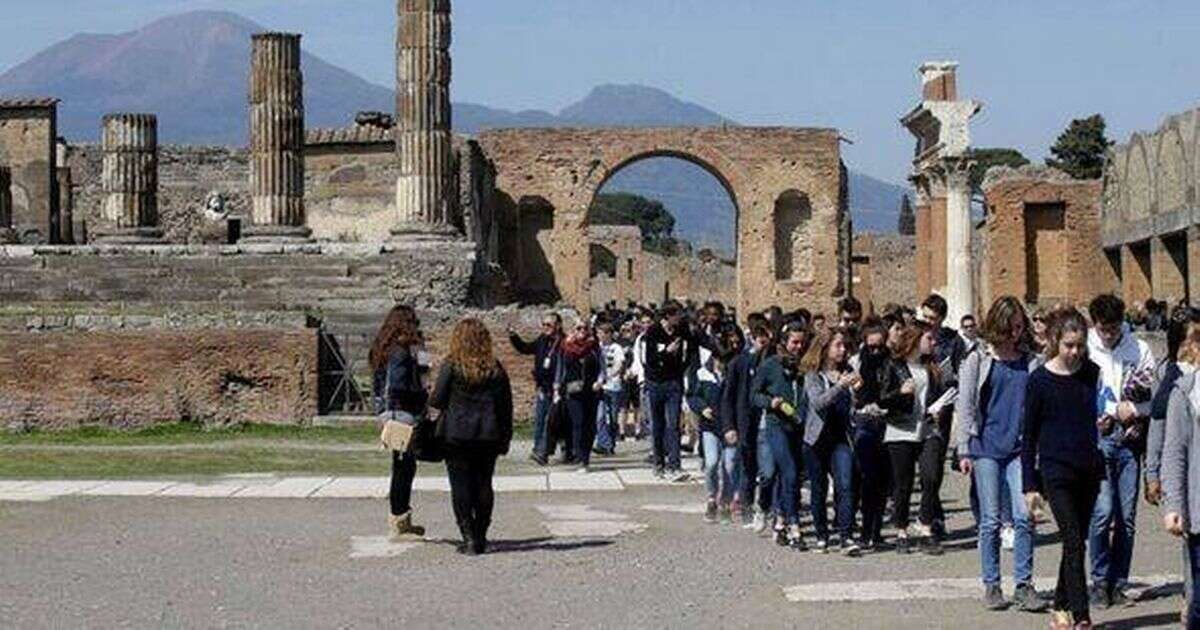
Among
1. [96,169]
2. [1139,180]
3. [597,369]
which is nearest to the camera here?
[597,369]

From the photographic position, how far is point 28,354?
25.0 m

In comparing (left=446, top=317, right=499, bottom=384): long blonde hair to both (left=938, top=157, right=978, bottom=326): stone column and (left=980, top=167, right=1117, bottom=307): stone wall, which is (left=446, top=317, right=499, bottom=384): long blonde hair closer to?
(left=938, top=157, right=978, bottom=326): stone column

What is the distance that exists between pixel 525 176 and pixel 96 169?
12240mm

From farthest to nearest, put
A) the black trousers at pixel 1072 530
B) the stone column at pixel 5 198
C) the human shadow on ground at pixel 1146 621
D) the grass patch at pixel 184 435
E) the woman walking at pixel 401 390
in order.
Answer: the stone column at pixel 5 198
the grass patch at pixel 184 435
the woman walking at pixel 401 390
the human shadow on ground at pixel 1146 621
the black trousers at pixel 1072 530

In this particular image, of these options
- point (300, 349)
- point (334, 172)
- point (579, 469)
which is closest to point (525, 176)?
point (334, 172)

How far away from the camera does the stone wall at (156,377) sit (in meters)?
25.0

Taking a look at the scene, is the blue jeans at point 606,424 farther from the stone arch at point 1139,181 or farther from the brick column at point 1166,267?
the stone arch at point 1139,181

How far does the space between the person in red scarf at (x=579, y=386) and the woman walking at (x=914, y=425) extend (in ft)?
24.0

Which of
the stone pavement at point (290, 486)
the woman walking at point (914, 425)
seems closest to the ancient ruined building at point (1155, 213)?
the stone pavement at point (290, 486)

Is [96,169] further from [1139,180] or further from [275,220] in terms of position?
[1139,180]

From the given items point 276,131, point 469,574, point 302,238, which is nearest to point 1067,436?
point 469,574

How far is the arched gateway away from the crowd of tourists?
3895 cm

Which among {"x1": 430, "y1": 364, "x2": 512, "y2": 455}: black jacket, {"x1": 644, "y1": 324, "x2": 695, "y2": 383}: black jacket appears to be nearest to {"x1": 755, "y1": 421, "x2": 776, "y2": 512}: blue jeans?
{"x1": 430, "y1": 364, "x2": 512, "y2": 455}: black jacket

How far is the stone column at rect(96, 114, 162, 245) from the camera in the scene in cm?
3784
